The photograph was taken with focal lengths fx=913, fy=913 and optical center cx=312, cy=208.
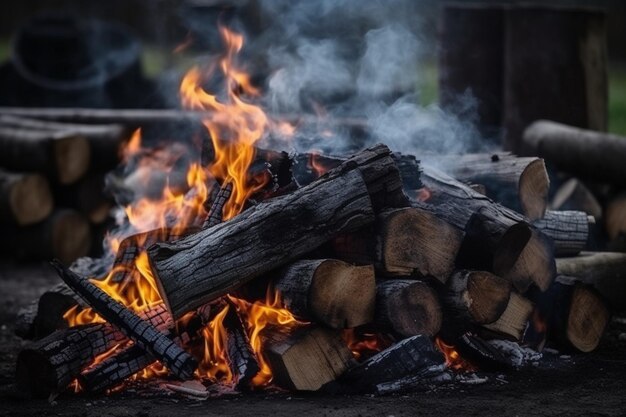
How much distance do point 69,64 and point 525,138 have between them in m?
9.08

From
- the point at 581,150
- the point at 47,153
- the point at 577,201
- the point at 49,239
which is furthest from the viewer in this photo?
the point at 49,239

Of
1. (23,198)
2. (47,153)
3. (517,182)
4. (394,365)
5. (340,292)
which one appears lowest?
(394,365)

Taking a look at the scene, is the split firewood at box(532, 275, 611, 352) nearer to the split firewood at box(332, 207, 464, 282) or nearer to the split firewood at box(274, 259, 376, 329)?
the split firewood at box(332, 207, 464, 282)

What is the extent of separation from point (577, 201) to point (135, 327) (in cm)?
427

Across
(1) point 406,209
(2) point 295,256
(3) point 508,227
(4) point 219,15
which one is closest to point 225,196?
(2) point 295,256

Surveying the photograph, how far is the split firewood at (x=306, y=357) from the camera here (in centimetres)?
434

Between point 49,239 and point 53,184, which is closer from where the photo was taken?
point 49,239

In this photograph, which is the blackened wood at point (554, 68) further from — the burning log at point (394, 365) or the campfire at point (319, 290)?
the burning log at point (394, 365)

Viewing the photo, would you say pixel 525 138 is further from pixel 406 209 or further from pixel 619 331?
pixel 406 209

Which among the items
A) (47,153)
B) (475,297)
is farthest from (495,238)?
(47,153)

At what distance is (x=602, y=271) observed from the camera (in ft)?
18.7

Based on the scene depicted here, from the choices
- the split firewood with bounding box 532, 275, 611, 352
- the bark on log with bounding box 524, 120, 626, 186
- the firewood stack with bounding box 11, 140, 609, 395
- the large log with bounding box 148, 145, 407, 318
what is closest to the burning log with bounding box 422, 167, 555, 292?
the firewood stack with bounding box 11, 140, 609, 395

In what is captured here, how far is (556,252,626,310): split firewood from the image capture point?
556cm

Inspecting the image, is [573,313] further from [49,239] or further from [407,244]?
[49,239]
